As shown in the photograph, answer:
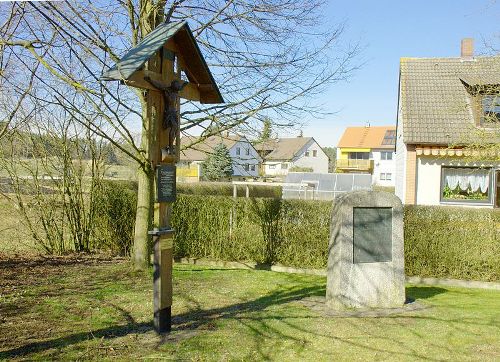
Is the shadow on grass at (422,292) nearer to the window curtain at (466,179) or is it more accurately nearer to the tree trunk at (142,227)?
the tree trunk at (142,227)

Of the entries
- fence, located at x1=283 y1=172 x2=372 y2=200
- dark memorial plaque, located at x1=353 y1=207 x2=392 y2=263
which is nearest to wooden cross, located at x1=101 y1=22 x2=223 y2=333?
dark memorial plaque, located at x1=353 y1=207 x2=392 y2=263

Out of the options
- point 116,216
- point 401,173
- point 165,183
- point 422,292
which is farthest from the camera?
point 401,173

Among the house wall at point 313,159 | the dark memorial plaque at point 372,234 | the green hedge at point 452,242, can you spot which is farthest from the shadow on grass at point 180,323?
the house wall at point 313,159

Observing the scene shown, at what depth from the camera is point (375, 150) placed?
56.6 m

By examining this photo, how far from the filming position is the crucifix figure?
225 inches

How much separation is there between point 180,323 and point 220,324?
530mm

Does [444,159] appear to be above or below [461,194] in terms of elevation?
→ above

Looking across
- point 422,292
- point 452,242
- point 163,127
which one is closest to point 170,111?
point 163,127

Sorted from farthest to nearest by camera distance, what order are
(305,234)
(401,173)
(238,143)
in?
1. (401,173)
2. (238,143)
3. (305,234)

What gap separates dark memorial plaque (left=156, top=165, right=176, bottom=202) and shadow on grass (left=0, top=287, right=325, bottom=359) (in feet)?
5.43

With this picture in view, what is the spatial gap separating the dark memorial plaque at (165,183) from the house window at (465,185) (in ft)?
43.6

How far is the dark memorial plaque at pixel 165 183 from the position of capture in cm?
556

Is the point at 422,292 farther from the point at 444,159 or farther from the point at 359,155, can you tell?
the point at 359,155

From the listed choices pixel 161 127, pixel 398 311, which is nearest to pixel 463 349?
pixel 398 311
